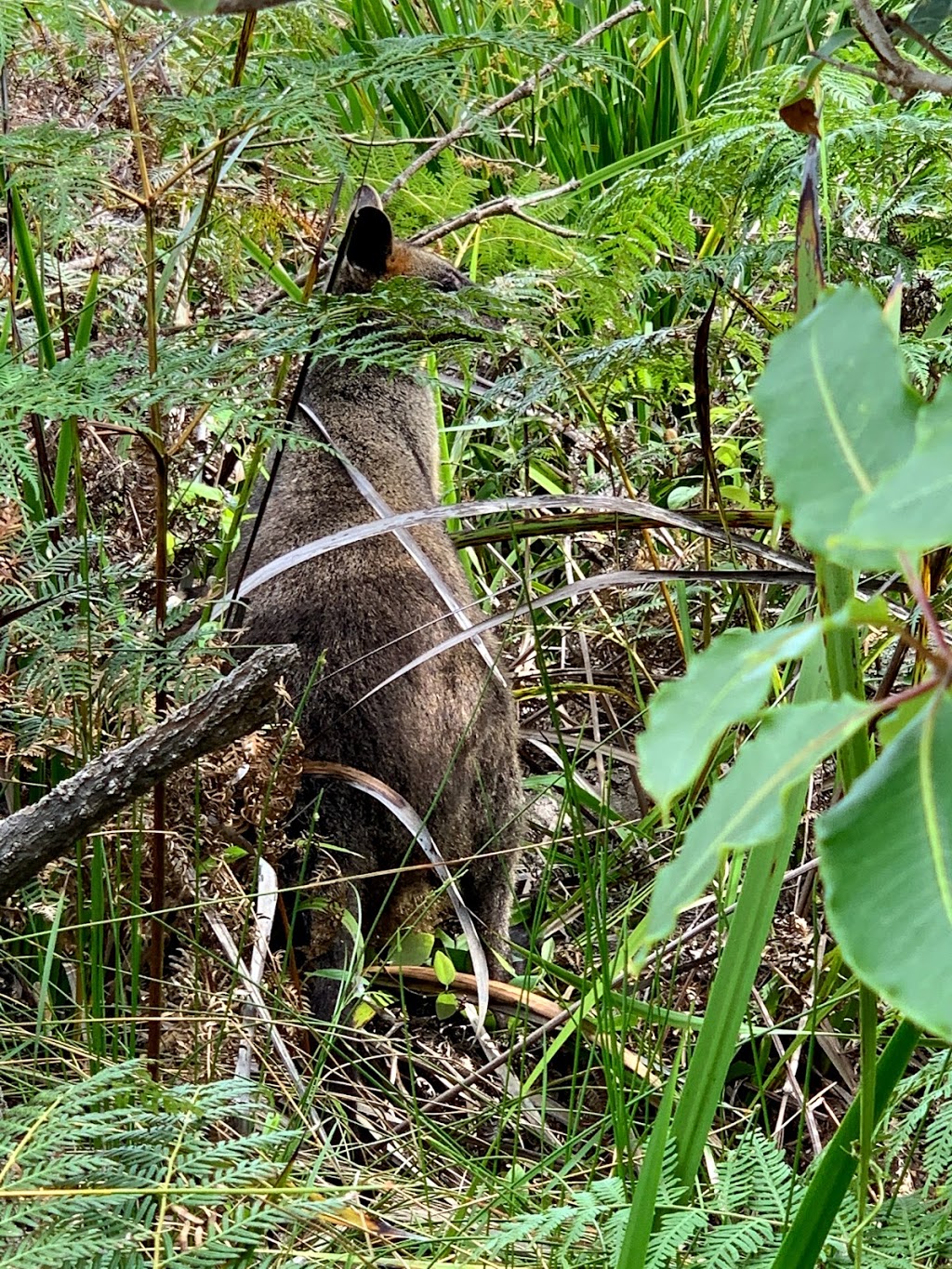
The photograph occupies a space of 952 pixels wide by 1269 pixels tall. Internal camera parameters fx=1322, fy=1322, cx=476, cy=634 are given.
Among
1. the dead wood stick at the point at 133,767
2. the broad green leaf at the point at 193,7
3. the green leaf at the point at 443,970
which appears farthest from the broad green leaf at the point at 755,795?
the green leaf at the point at 443,970

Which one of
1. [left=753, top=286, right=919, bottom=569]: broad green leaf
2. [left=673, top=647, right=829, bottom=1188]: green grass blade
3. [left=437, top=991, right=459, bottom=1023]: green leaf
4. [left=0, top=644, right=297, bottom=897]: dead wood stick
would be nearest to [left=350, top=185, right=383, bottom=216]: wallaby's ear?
[left=437, top=991, right=459, bottom=1023]: green leaf

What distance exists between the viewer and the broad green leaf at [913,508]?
41 cm

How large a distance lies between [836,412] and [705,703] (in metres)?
0.15

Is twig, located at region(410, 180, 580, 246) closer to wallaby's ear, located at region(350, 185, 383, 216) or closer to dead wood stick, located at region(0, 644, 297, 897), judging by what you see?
wallaby's ear, located at region(350, 185, 383, 216)

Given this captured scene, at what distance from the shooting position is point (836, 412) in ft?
1.82

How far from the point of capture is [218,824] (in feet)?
6.97

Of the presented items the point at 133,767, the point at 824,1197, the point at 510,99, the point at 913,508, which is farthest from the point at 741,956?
the point at 510,99

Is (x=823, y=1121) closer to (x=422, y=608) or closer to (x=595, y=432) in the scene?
(x=422, y=608)

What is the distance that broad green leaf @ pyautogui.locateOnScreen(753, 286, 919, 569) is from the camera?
1.74 ft

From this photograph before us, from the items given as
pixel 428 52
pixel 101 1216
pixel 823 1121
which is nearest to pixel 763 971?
pixel 823 1121

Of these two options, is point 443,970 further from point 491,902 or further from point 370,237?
point 370,237

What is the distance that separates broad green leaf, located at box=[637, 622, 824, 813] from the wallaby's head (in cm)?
264

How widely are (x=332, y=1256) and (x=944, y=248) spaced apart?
2099 mm

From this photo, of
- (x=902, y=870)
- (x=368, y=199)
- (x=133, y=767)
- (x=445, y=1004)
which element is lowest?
(x=445, y=1004)
